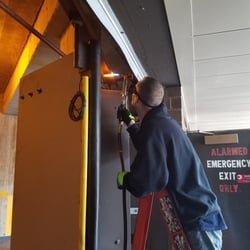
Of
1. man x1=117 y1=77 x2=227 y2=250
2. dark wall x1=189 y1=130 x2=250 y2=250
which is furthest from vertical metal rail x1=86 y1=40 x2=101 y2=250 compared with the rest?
dark wall x1=189 y1=130 x2=250 y2=250

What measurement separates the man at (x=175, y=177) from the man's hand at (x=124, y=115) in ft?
0.35

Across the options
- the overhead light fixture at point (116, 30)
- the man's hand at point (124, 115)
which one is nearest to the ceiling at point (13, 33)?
the overhead light fixture at point (116, 30)

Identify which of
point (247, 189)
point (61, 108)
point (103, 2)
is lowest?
point (247, 189)

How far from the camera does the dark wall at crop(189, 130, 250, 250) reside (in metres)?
2.67

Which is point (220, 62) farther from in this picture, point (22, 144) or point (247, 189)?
point (22, 144)

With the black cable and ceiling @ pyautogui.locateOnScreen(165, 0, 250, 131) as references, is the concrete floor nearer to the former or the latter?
ceiling @ pyautogui.locateOnScreen(165, 0, 250, 131)

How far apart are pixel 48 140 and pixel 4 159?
496cm

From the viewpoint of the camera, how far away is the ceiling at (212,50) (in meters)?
1.82

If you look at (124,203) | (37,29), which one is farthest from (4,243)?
(124,203)

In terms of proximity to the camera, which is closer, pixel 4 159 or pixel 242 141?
pixel 242 141

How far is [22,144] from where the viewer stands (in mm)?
1730

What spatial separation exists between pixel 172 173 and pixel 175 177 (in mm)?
24

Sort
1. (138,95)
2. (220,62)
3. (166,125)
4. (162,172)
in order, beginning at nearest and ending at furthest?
(162,172) → (166,125) → (138,95) → (220,62)

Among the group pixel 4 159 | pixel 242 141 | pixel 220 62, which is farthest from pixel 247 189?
pixel 4 159
